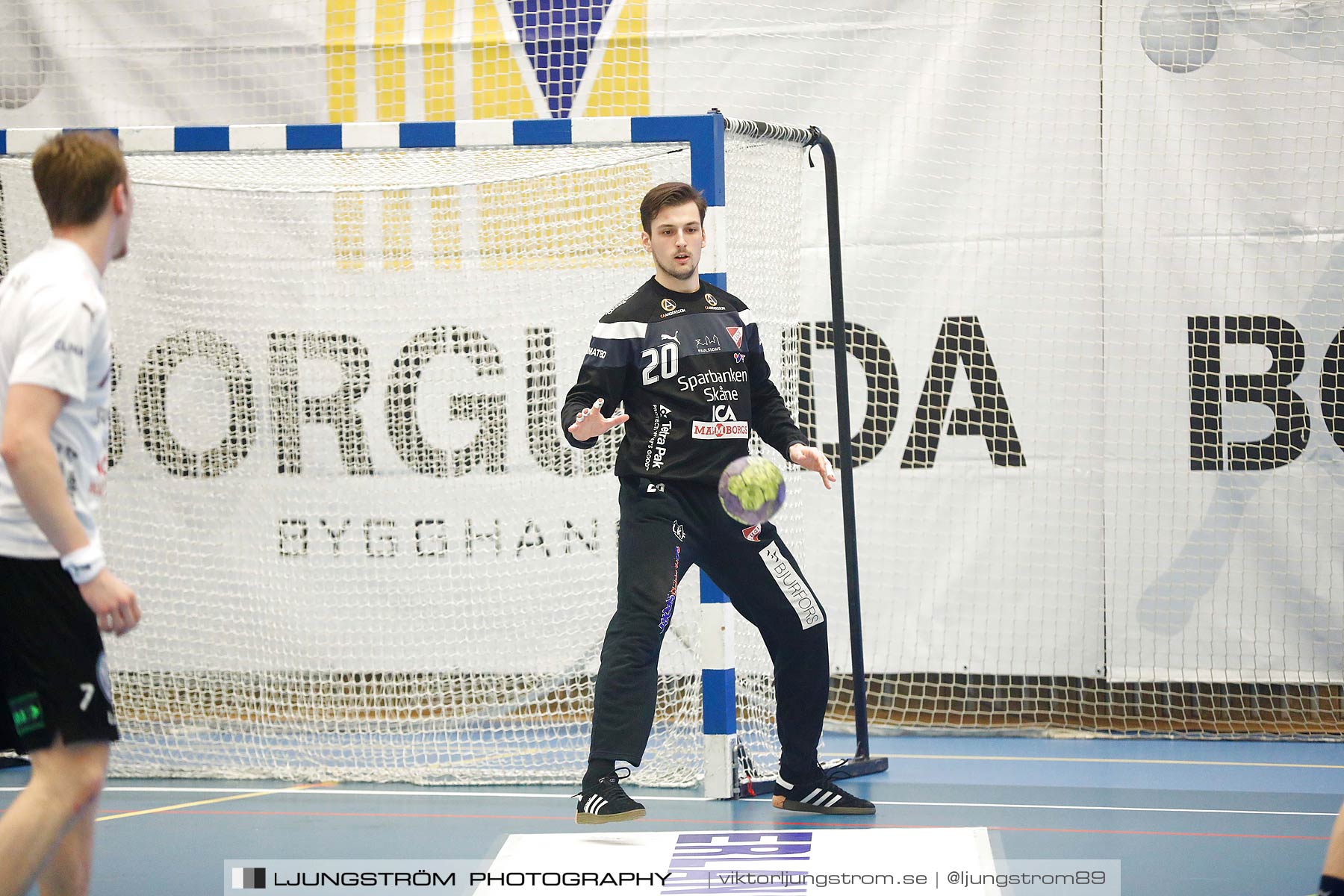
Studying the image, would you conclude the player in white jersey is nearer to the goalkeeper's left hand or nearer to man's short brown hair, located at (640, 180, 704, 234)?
man's short brown hair, located at (640, 180, 704, 234)

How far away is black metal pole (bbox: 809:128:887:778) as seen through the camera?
18.7 ft

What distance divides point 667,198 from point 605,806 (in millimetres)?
2011

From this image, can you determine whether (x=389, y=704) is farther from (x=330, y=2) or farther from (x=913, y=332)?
(x=330, y=2)

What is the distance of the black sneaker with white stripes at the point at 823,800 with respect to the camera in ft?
16.6

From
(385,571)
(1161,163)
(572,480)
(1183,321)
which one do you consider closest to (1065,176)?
(1161,163)

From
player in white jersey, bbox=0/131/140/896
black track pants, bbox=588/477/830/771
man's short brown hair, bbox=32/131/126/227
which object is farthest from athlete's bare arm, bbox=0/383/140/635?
black track pants, bbox=588/477/830/771

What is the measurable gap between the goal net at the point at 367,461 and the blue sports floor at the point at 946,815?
24.4 inches

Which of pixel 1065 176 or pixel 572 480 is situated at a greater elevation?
pixel 1065 176

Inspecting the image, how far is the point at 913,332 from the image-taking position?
6930 mm

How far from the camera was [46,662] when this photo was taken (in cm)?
290

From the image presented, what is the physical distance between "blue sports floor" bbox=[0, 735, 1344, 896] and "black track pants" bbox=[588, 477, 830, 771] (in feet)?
1.58

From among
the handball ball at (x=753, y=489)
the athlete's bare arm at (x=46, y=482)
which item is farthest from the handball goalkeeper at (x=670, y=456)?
the athlete's bare arm at (x=46, y=482)

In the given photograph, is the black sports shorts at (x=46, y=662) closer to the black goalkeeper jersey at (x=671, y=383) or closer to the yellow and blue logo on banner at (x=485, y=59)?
the black goalkeeper jersey at (x=671, y=383)

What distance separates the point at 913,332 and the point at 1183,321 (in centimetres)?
129
